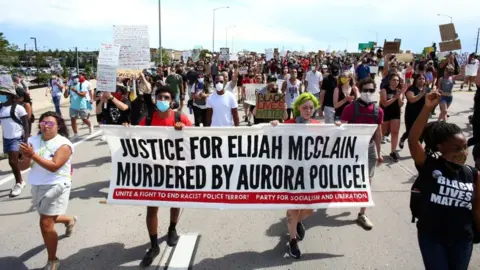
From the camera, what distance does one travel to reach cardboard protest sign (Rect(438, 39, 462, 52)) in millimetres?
12625

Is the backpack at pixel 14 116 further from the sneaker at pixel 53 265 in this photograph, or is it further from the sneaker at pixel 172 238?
the sneaker at pixel 172 238

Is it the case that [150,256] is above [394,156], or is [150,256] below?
below

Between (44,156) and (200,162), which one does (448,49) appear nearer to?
(200,162)

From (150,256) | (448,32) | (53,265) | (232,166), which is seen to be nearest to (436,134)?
(232,166)

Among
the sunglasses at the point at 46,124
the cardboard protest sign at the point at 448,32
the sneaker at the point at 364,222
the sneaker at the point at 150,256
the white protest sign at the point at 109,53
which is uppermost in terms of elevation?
the cardboard protest sign at the point at 448,32

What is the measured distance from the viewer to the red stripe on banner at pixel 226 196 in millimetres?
Result: 4059

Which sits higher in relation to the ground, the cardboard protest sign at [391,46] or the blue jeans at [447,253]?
the cardboard protest sign at [391,46]

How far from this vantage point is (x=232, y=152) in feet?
13.6

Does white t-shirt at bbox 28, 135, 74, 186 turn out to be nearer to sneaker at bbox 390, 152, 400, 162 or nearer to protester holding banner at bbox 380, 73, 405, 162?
protester holding banner at bbox 380, 73, 405, 162

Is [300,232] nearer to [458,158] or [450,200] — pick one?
[450,200]

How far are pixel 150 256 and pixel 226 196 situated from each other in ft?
3.16

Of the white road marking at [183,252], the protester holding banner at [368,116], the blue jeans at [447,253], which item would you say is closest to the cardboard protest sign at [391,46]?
the protester holding banner at [368,116]

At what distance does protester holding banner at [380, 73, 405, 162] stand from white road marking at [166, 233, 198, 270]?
4691 millimetres

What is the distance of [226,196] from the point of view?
4.07 m
